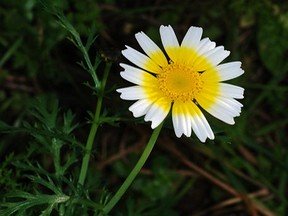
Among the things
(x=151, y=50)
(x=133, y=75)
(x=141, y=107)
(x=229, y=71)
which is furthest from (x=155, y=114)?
(x=229, y=71)

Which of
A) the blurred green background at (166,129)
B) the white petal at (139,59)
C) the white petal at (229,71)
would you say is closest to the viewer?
the white petal at (139,59)

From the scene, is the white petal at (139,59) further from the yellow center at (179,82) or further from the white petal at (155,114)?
the white petal at (155,114)

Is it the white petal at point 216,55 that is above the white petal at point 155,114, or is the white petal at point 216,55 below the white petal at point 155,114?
above

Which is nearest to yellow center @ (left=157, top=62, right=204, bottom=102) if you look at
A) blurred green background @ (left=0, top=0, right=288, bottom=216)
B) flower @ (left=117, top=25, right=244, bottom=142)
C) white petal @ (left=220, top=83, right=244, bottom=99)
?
flower @ (left=117, top=25, right=244, bottom=142)

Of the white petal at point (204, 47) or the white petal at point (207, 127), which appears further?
the white petal at point (204, 47)

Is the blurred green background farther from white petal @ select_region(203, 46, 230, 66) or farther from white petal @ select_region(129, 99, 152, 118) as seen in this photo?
white petal @ select_region(129, 99, 152, 118)

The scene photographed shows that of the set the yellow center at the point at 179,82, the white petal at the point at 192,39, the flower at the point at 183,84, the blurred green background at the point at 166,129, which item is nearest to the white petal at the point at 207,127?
the flower at the point at 183,84
